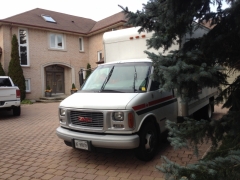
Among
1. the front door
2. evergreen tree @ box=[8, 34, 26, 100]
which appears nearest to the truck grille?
evergreen tree @ box=[8, 34, 26, 100]

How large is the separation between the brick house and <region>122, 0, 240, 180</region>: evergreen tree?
1419cm

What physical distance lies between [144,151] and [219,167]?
2.49 metres

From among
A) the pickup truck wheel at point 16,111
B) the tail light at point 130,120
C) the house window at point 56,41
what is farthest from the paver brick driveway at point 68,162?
the house window at point 56,41

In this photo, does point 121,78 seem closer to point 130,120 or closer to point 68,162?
point 130,120

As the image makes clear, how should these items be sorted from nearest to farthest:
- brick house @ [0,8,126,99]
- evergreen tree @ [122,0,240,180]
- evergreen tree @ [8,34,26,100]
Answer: evergreen tree @ [122,0,240,180], evergreen tree @ [8,34,26,100], brick house @ [0,8,126,99]

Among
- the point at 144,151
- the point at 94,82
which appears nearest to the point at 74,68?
the point at 94,82

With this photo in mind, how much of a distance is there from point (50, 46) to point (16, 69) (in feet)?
13.2

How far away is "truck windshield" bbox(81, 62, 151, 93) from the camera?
441cm

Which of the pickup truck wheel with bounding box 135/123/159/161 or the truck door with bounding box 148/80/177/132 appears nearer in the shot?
the pickup truck wheel with bounding box 135/123/159/161

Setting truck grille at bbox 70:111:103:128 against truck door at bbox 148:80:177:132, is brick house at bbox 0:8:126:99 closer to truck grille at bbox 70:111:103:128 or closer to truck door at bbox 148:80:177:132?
truck door at bbox 148:80:177:132

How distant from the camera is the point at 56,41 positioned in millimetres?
19672

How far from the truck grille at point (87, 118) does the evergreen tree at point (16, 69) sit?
45.6 feet

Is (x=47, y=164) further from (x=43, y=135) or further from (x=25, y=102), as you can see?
(x=25, y=102)

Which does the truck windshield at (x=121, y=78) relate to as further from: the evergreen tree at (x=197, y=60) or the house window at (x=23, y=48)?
the house window at (x=23, y=48)
